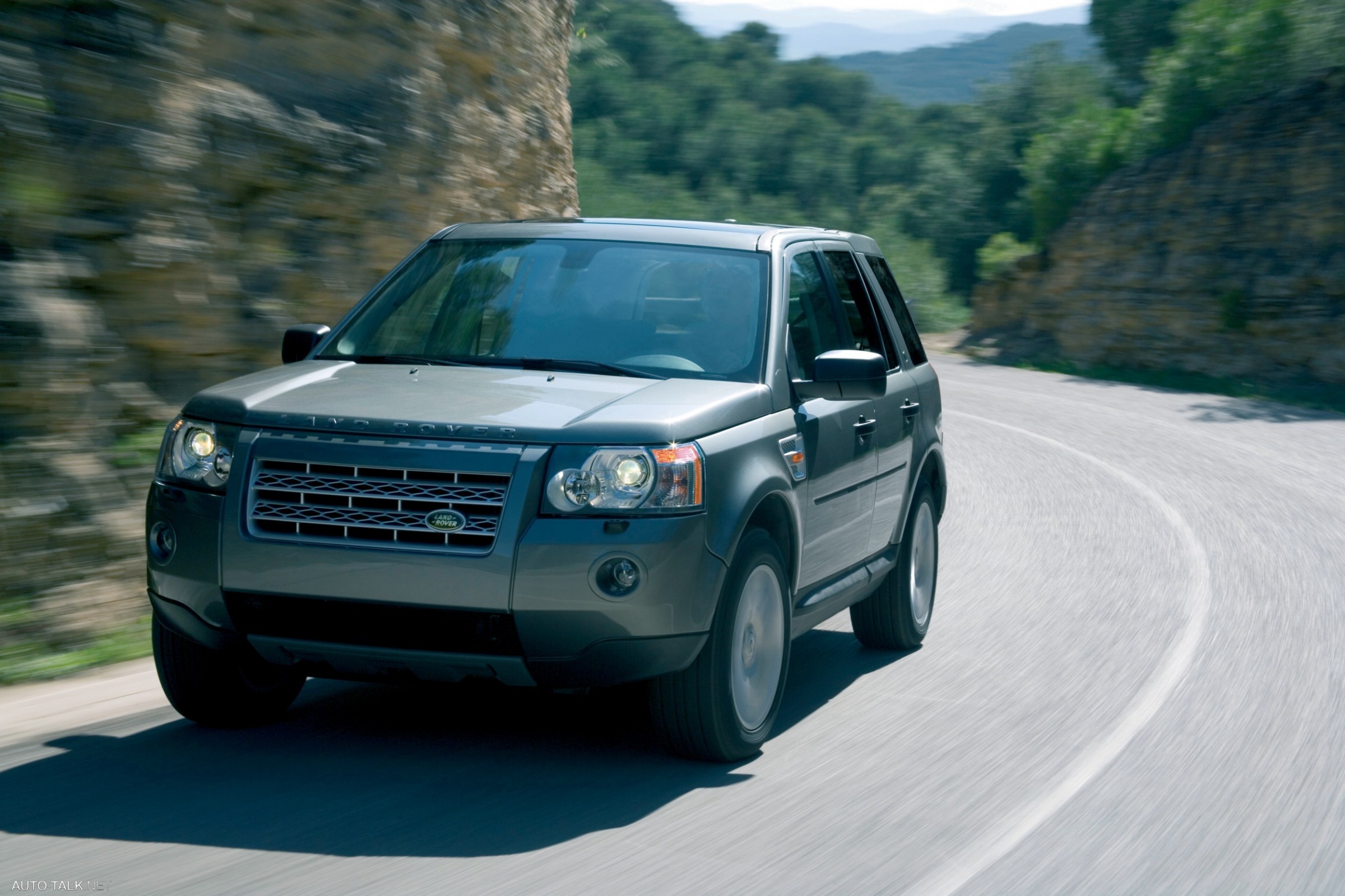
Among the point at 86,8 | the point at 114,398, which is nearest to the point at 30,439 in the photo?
the point at 114,398

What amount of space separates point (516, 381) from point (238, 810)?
5.68 feet

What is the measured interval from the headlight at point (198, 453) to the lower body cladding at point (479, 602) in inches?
4.6

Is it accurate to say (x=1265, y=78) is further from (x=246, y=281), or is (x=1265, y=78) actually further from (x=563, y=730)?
(x=563, y=730)

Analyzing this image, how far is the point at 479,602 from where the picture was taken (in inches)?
191

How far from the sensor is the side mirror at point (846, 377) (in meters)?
5.98

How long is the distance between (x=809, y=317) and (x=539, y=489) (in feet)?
6.81

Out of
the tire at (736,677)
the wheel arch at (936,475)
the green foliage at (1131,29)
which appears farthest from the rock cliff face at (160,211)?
the green foliage at (1131,29)

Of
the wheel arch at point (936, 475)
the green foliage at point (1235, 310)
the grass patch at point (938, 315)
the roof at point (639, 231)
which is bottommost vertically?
the grass patch at point (938, 315)

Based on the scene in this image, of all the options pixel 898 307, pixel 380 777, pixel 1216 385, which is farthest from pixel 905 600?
pixel 1216 385

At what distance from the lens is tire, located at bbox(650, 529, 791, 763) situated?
5.33 m

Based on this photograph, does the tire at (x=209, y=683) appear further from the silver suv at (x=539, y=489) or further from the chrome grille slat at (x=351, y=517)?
the chrome grille slat at (x=351, y=517)

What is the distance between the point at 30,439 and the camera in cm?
716

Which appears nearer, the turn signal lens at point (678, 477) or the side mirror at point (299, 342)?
the turn signal lens at point (678, 477)

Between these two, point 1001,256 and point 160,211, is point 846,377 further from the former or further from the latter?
point 1001,256
